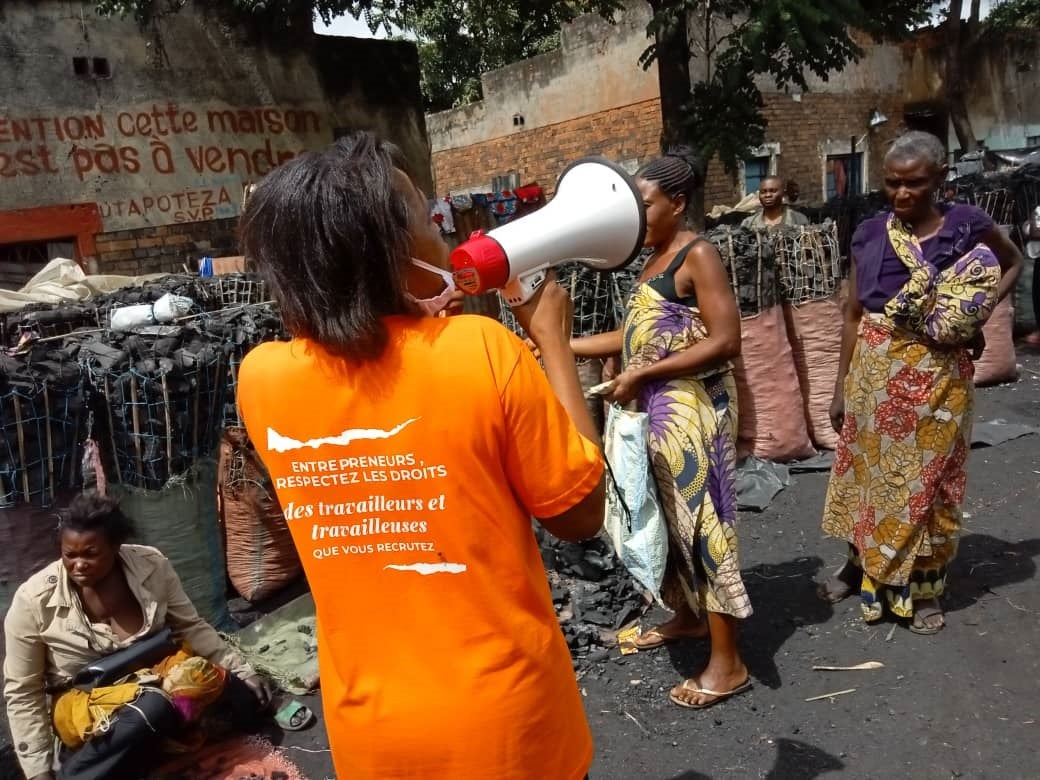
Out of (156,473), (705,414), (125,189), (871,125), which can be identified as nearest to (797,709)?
(705,414)

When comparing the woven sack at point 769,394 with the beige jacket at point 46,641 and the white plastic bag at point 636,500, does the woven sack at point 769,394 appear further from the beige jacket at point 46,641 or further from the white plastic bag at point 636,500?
the beige jacket at point 46,641

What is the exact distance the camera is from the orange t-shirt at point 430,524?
1100 millimetres

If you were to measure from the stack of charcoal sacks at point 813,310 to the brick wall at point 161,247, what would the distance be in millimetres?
5958

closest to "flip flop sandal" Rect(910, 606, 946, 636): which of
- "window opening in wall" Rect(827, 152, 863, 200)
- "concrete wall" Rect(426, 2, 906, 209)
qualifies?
"concrete wall" Rect(426, 2, 906, 209)

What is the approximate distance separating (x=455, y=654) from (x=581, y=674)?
6.70 feet

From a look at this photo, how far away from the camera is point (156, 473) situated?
122 inches

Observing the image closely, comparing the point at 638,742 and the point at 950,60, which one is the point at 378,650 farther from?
the point at 950,60

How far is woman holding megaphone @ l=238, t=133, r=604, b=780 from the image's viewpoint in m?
1.09

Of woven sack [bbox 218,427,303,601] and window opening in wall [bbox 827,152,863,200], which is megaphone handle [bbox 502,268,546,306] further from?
window opening in wall [bbox 827,152,863,200]

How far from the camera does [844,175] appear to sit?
1533 centimetres

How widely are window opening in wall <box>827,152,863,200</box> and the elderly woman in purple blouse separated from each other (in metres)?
13.2

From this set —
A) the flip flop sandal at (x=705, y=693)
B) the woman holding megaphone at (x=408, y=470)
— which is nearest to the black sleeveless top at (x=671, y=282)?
the flip flop sandal at (x=705, y=693)

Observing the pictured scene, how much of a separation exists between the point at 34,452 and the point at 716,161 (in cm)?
1191

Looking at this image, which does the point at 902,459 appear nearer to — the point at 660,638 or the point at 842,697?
the point at 842,697
